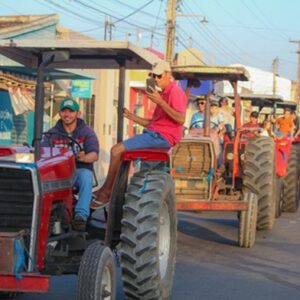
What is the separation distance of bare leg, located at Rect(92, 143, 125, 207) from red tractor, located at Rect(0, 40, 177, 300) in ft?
0.44

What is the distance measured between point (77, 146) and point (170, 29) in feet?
76.7

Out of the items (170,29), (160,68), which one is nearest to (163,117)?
(160,68)

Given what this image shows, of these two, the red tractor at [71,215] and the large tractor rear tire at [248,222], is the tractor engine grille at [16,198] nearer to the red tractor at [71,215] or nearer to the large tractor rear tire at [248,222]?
the red tractor at [71,215]

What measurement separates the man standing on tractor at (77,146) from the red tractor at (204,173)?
133 inches


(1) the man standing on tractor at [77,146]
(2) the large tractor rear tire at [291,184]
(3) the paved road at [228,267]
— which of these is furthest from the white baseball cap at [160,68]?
(2) the large tractor rear tire at [291,184]

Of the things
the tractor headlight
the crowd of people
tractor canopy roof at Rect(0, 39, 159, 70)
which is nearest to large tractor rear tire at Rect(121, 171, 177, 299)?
tractor canopy roof at Rect(0, 39, 159, 70)

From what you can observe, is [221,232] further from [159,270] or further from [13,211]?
[13,211]

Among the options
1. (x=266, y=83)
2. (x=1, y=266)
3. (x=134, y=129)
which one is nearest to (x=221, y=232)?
(x=1, y=266)

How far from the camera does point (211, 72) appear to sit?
1034cm

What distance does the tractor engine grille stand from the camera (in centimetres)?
523

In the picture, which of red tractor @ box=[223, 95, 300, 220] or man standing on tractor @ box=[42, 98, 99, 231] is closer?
man standing on tractor @ box=[42, 98, 99, 231]

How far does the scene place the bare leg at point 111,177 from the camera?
6.50 metres

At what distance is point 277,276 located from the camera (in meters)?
8.31

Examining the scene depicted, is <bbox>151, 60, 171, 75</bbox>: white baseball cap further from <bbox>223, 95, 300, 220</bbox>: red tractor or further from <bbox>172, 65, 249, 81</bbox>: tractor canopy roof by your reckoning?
<bbox>223, 95, 300, 220</bbox>: red tractor
